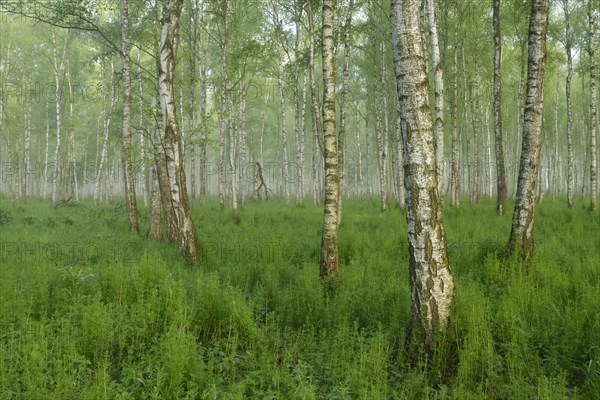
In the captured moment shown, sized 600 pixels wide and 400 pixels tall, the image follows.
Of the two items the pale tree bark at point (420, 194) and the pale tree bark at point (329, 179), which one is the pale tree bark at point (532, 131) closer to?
the pale tree bark at point (329, 179)

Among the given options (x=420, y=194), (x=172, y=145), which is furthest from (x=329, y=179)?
(x=172, y=145)

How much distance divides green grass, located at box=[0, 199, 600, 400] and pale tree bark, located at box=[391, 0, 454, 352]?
0.24m

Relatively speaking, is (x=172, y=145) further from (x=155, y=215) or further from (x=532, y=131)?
(x=532, y=131)

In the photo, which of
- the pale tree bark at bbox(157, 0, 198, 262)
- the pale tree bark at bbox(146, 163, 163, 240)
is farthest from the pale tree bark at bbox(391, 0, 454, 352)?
the pale tree bark at bbox(146, 163, 163, 240)

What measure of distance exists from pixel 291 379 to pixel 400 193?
44.4 ft

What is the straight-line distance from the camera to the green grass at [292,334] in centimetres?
305

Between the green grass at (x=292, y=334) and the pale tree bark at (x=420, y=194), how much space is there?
0.79ft

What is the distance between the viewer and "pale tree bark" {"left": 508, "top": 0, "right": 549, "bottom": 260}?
622cm

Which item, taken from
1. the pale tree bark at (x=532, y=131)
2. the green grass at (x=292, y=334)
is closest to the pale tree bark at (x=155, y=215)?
the green grass at (x=292, y=334)

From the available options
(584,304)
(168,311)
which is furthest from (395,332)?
(168,311)

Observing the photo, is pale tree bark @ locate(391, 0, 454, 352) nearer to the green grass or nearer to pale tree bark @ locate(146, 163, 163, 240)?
the green grass

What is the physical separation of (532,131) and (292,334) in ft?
17.1

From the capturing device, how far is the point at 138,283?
4953 millimetres

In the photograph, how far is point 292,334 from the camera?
4227 millimetres
